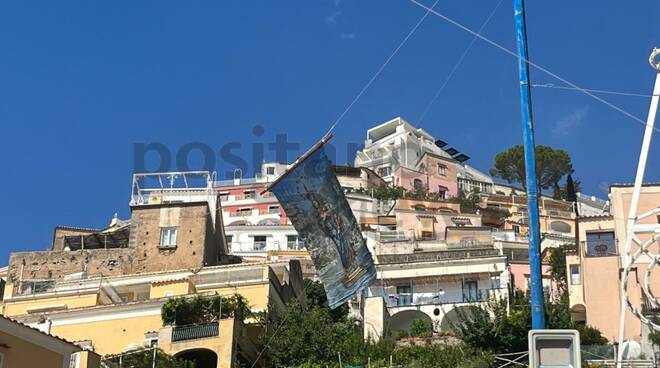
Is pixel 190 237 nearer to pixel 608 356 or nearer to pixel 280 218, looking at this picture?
pixel 608 356

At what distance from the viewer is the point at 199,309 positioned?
34719 mm

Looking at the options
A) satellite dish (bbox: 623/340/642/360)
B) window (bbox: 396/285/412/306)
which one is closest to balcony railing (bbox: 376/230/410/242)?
window (bbox: 396/285/412/306)

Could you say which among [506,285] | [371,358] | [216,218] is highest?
[216,218]

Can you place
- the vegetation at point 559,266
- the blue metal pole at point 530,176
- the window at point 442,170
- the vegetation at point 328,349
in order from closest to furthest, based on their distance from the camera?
1. the blue metal pole at point 530,176
2. the vegetation at point 328,349
3. the vegetation at point 559,266
4. the window at point 442,170

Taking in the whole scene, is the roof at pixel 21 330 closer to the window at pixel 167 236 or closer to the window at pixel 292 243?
the window at pixel 167 236

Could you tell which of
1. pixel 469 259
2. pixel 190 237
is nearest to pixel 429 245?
pixel 469 259

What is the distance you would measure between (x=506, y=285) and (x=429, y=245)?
1449 cm

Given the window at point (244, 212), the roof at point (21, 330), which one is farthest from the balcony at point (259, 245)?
the roof at point (21, 330)

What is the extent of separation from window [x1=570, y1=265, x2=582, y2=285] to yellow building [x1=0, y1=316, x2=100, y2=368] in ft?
110

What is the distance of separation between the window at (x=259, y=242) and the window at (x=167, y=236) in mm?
22652

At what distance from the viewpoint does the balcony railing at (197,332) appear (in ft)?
110

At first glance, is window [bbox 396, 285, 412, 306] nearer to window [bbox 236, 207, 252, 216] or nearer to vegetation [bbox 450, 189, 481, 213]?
vegetation [bbox 450, 189, 481, 213]

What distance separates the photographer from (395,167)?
98.4 meters

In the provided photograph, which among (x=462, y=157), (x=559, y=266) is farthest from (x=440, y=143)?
(x=559, y=266)
